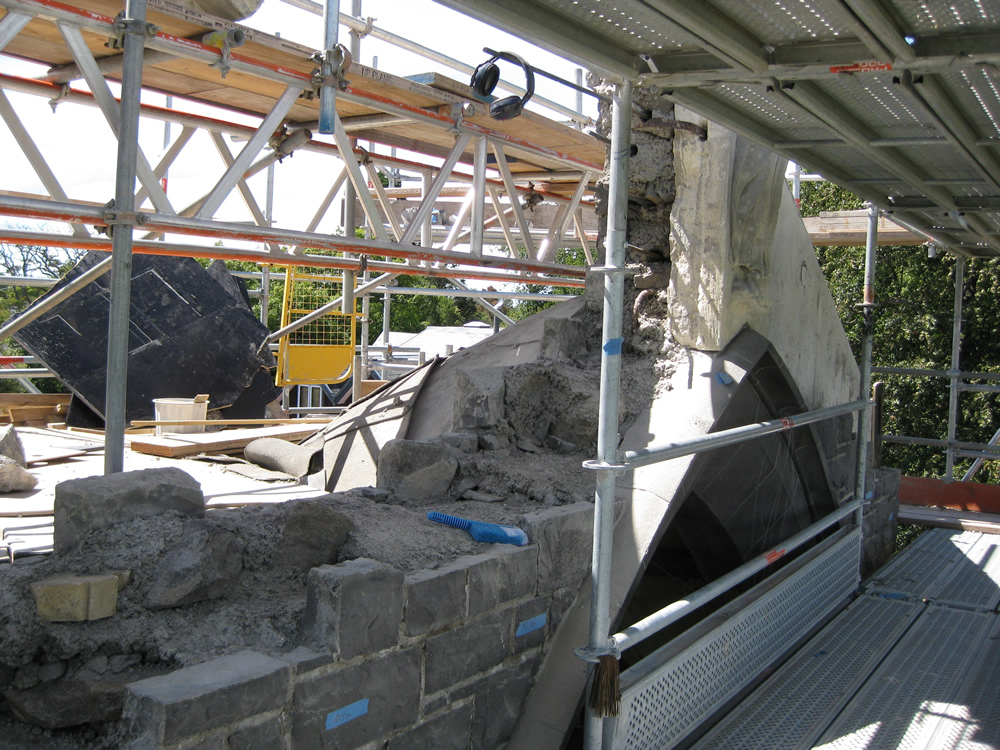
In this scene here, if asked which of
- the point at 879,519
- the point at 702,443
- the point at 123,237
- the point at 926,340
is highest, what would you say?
the point at 926,340

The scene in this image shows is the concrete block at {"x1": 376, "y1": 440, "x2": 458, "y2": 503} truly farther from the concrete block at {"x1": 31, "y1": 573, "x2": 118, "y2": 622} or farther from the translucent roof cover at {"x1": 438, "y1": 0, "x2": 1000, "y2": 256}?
the translucent roof cover at {"x1": 438, "y1": 0, "x2": 1000, "y2": 256}

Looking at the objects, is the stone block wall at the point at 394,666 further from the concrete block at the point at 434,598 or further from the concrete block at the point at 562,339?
the concrete block at the point at 562,339

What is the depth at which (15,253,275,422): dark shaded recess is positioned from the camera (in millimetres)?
8289

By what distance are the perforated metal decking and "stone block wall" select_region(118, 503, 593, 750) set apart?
1.05m

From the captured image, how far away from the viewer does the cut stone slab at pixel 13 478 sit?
4613mm

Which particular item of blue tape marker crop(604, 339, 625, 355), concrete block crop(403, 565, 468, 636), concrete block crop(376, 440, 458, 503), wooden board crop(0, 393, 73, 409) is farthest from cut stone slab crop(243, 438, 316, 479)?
wooden board crop(0, 393, 73, 409)

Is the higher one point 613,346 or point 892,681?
point 613,346

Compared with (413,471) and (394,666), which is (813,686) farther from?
(394,666)

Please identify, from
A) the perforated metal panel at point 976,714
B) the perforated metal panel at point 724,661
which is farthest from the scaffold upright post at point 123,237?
the perforated metal panel at point 976,714

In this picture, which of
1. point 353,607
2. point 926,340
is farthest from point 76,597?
point 926,340

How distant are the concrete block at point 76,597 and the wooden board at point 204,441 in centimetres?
339

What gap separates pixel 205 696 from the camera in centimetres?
230

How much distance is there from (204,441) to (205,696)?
169 inches

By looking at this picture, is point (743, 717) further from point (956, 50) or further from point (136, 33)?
point (136, 33)
